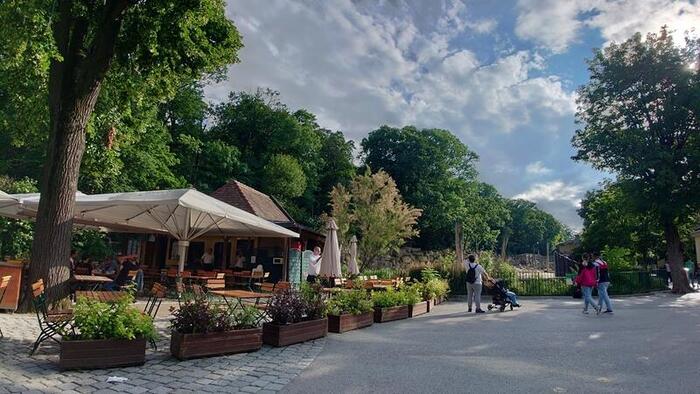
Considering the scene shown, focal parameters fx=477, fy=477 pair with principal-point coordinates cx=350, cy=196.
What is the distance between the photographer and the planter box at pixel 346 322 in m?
8.98

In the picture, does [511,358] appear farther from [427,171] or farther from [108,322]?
[427,171]

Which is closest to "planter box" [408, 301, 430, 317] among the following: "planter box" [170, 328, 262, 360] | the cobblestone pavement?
the cobblestone pavement

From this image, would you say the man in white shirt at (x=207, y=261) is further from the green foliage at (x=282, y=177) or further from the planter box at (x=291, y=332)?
the green foliage at (x=282, y=177)

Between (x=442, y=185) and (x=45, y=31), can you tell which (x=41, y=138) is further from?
(x=442, y=185)

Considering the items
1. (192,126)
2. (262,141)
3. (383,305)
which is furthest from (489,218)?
(383,305)

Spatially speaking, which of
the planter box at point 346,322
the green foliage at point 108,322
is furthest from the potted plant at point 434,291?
the green foliage at point 108,322

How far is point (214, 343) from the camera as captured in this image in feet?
21.1

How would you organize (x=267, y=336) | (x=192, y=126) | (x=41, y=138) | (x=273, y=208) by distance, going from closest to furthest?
(x=267, y=336) → (x=41, y=138) → (x=273, y=208) → (x=192, y=126)

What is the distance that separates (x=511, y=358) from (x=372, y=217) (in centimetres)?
2140

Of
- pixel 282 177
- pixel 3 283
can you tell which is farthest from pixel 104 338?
pixel 282 177

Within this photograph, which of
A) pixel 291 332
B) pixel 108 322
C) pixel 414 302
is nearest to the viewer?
pixel 108 322

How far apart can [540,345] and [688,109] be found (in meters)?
18.4

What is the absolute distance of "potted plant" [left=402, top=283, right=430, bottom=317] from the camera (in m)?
12.1

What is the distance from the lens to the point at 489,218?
57438 millimetres
